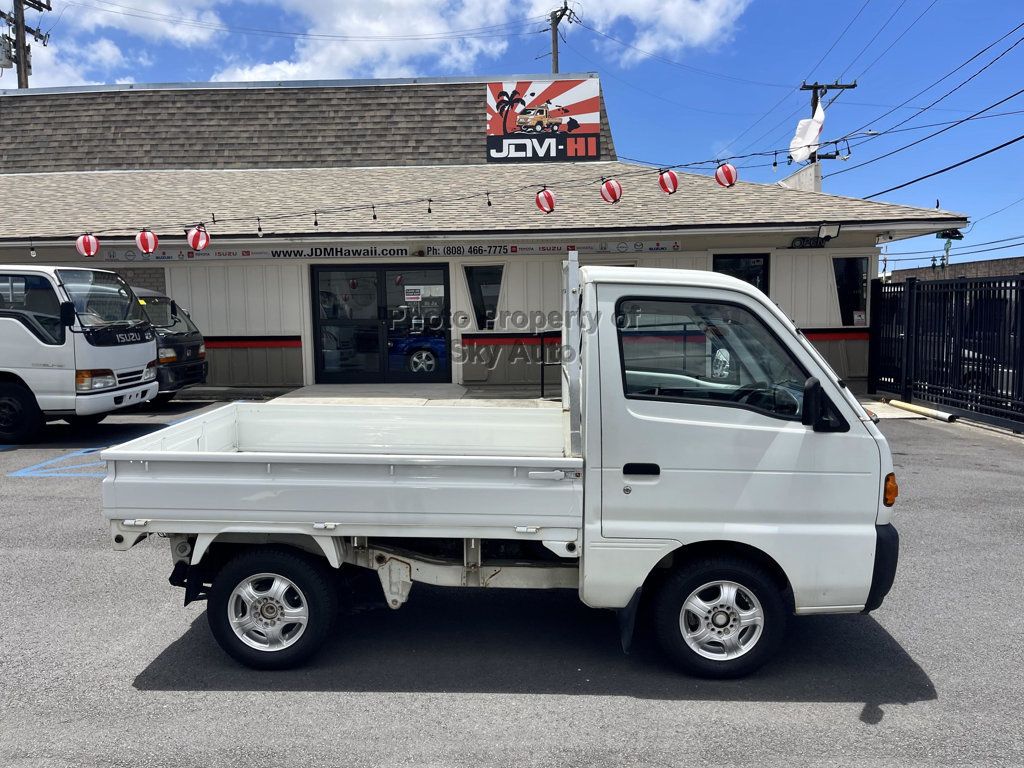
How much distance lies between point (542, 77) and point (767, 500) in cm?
1482

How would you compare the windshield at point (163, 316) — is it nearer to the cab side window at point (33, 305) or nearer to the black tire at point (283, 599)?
the cab side window at point (33, 305)

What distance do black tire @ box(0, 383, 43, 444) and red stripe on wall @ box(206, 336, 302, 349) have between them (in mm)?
5434

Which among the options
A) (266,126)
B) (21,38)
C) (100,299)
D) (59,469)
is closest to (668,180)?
(100,299)

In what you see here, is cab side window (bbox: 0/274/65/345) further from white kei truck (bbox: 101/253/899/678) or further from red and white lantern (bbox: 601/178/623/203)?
red and white lantern (bbox: 601/178/623/203)

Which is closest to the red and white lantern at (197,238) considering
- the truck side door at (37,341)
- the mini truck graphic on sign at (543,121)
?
the truck side door at (37,341)

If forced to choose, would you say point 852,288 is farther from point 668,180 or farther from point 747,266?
point 668,180

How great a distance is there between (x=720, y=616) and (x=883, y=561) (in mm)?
832

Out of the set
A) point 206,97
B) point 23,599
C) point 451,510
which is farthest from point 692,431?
point 206,97

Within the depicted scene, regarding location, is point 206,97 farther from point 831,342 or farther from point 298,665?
point 298,665

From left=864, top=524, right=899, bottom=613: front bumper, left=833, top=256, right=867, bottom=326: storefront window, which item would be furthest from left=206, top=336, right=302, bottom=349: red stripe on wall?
left=864, top=524, right=899, bottom=613: front bumper

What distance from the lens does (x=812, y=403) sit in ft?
12.5

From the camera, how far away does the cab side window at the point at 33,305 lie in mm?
10383

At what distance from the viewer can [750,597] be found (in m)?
4.00

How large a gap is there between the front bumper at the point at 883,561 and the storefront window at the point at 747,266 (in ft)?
40.0
